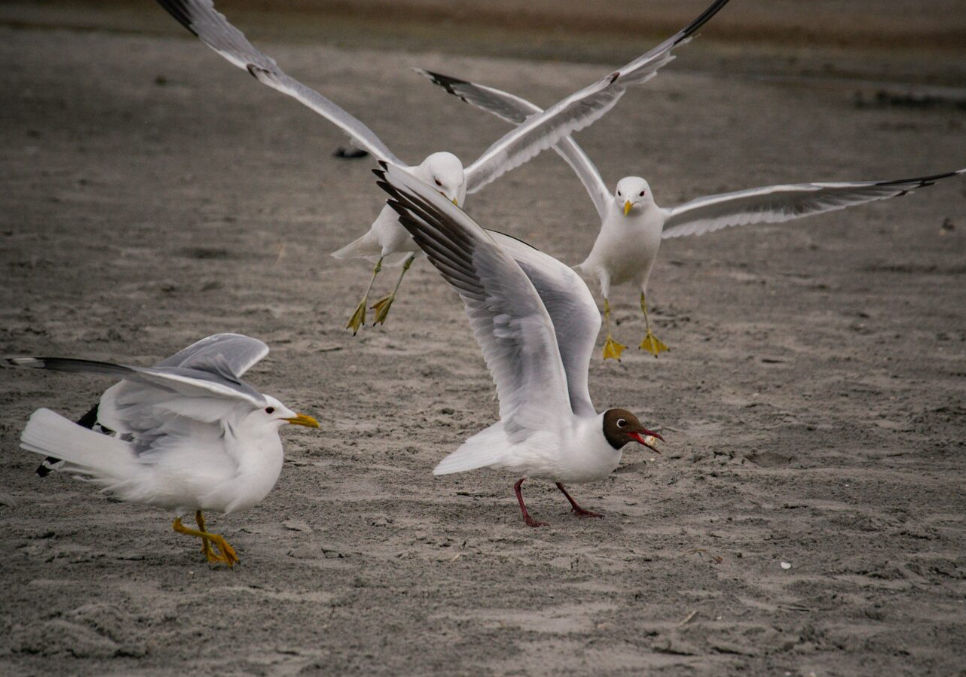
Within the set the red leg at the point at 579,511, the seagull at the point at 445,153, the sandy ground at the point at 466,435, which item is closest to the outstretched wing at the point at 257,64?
the seagull at the point at 445,153

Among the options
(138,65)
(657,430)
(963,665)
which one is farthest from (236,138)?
(963,665)

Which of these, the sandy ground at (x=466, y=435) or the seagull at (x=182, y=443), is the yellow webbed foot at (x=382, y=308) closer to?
the sandy ground at (x=466, y=435)

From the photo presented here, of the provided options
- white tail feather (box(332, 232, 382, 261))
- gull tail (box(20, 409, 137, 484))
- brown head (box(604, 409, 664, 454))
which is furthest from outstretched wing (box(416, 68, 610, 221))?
gull tail (box(20, 409, 137, 484))

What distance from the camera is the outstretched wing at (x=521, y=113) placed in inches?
263

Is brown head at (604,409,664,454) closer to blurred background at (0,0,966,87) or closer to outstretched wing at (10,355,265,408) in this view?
outstretched wing at (10,355,265,408)

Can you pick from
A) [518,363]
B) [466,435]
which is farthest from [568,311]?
[466,435]

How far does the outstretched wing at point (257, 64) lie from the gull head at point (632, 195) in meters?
1.15

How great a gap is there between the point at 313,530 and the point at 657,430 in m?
1.85

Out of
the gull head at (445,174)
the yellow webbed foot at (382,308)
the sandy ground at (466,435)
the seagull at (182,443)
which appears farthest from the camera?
the yellow webbed foot at (382,308)

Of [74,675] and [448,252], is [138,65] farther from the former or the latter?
[74,675]

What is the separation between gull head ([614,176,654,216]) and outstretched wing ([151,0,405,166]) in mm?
1151

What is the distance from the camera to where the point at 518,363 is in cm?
446

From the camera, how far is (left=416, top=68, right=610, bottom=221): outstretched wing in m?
6.69

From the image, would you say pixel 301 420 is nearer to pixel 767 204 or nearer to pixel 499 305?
pixel 499 305
